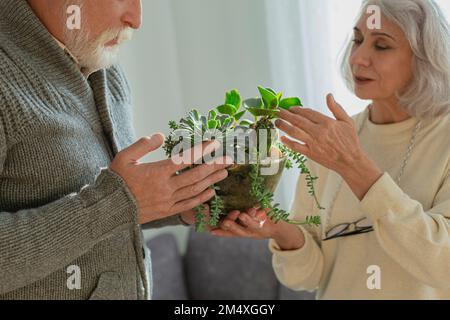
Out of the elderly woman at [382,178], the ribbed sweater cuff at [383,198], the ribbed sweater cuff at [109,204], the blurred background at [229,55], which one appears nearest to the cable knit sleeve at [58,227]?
the ribbed sweater cuff at [109,204]

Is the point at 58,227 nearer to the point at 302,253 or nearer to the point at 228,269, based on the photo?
the point at 302,253

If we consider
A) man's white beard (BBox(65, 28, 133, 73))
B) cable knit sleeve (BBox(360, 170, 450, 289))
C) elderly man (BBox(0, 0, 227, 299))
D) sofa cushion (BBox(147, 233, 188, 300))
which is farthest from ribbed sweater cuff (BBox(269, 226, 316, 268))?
sofa cushion (BBox(147, 233, 188, 300))

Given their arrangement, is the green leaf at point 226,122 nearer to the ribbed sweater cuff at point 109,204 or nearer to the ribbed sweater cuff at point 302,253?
the ribbed sweater cuff at point 109,204

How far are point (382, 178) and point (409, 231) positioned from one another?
0.40 ft

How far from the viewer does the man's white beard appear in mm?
1226

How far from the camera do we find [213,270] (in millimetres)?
2648

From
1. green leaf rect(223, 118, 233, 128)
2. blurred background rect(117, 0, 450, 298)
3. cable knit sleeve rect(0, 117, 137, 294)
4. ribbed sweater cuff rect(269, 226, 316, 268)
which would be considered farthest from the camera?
blurred background rect(117, 0, 450, 298)

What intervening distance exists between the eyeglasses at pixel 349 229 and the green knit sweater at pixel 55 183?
469mm

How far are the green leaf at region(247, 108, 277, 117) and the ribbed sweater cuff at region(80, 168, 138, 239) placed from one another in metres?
0.28

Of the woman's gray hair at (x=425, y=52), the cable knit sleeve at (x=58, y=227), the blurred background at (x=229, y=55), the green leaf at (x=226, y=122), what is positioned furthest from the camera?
the blurred background at (x=229, y=55)

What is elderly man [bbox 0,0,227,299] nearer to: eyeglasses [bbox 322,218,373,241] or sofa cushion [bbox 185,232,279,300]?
eyeglasses [bbox 322,218,373,241]

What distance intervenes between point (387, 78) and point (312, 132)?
0.33 metres

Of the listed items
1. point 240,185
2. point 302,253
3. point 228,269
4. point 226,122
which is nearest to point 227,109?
point 226,122

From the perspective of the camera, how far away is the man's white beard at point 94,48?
1.23 meters
